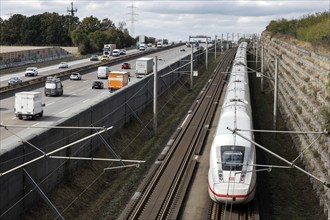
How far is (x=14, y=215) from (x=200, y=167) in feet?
43.1

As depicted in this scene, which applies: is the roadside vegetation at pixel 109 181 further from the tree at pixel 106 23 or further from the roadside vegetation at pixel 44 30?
the tree at pixel 106 23

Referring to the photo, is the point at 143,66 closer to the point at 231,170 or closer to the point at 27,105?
the point at 27,105

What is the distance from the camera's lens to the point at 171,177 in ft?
90.1

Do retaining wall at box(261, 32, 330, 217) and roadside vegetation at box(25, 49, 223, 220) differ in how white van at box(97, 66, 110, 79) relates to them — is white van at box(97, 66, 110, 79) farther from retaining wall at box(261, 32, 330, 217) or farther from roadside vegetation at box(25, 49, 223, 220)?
roadside vegetation at box(25, 49, 223, 220)

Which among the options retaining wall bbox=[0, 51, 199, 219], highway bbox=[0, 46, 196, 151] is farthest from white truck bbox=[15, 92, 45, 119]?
retaining wall bbox=[0, 51, 199, 219]

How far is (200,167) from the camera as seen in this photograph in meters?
29.7

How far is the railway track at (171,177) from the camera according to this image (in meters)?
22.3

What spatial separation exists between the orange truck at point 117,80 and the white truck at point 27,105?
1700 centimetres

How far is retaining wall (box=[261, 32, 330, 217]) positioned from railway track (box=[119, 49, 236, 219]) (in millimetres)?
6760

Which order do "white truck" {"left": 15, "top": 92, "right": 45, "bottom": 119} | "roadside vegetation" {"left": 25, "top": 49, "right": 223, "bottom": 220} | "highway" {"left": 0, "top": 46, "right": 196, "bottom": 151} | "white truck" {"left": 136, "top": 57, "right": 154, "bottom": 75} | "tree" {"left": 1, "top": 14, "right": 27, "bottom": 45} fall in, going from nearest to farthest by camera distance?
"roadside vegetation" {"left": 25, "top": 49, "right": 223, "bottom": 220} → "highway" {"left": 0, "top": 46, "right": 196, "bottom": 151} → "white truck" {"left": 15, "top": 92, "right": 45, "bottom": 119} → "white truck" {"left": 136, "top": 57, "right": 154, "bottom": 75} → "tree" {"left": 1, "top": 14, "right": 27, "bottom": 45}

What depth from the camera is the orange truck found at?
5784 centimetres

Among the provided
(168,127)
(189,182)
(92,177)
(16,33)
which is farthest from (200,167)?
(16,33)

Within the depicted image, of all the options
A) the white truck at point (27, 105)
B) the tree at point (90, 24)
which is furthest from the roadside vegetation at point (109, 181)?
the tree at point (90, 24)

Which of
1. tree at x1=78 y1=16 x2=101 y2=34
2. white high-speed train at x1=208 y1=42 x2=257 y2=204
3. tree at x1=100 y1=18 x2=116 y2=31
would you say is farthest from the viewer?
tree at x1=100 y1=18 x2=116 y2=31
